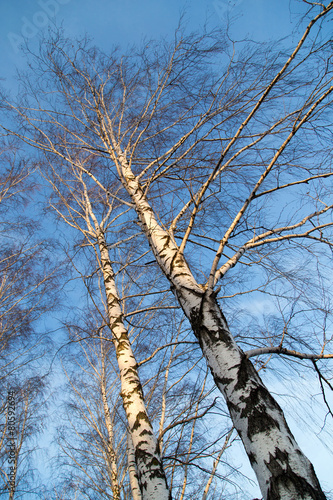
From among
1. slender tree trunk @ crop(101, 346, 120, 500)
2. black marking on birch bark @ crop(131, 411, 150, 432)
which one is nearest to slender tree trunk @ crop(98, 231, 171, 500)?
black marking on birch bark @ crop(131, 411, 150, 432)

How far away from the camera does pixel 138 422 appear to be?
2168mm

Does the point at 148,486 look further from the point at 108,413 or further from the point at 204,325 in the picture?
the point at 108,413

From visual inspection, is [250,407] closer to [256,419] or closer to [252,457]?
[256,419]

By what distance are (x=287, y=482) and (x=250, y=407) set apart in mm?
273

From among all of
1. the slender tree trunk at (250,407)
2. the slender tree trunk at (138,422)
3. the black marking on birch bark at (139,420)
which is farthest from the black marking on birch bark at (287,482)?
the black marking on birch bark at (139,420)

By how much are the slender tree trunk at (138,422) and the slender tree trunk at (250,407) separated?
2.95ft

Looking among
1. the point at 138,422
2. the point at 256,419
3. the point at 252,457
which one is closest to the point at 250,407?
the point at 256,419

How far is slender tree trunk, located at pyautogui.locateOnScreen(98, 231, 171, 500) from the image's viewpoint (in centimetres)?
182

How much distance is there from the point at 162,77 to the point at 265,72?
143 cm

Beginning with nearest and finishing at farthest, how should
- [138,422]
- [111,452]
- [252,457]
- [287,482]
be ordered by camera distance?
1. [287,482]
2. [252,457]
3. [138,422]
4. [111,452]

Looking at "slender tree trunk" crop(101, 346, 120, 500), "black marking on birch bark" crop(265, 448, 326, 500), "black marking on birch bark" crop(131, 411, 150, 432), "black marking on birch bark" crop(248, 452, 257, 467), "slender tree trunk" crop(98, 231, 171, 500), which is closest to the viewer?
"black marking on birch bark" crop(265, 448, 326, 500)

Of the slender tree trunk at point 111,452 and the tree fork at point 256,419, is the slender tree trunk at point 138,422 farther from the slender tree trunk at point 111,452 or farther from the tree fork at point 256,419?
the slender tree trunk at point 111,452

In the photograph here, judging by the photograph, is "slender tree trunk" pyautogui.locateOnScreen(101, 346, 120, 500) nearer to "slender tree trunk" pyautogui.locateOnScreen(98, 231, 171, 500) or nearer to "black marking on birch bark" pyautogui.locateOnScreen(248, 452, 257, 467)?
"slender tree trunk" pyautogui.locateOnScreen(98, 231, 171, 500)

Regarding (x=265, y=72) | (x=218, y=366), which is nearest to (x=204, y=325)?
(x=218, y=366)
